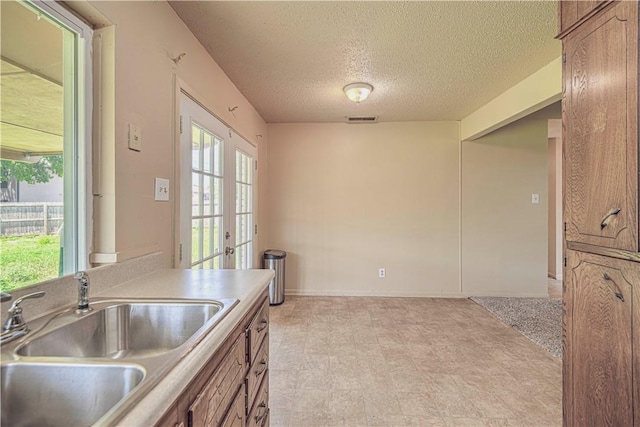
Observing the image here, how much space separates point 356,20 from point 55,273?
200cm

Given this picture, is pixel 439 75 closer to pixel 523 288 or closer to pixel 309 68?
pixel 309 68

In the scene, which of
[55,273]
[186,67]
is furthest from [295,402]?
[186,67]

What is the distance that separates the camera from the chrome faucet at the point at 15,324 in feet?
2.64

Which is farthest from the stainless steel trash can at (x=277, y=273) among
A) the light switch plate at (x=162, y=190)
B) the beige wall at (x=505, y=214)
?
the beige wall at (x=505, y=214)

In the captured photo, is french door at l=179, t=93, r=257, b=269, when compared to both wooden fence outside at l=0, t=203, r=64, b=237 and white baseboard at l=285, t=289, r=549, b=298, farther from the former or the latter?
white baseboard at l=285, t=289, r=549, b=298

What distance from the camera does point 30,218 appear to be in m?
1.07

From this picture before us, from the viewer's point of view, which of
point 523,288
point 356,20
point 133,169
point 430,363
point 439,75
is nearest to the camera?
point 133,169

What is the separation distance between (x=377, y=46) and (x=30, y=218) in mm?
2176

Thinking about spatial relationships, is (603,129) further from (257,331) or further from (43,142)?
(43,142)

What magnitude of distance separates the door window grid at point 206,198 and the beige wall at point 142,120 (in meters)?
0.32

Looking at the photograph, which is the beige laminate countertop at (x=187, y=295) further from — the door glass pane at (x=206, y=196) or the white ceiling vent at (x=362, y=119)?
the white ceiling vent at (x=362, y=119)

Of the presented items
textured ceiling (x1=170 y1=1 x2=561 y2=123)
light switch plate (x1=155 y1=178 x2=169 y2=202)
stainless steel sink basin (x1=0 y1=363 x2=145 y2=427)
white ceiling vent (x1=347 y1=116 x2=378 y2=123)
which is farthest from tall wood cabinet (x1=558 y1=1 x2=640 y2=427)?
white ceiling vent (x1=347 y1=116 x2=378 y2=123)

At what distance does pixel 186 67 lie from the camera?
1.96m

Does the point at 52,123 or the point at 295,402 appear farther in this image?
the point at 295,402
